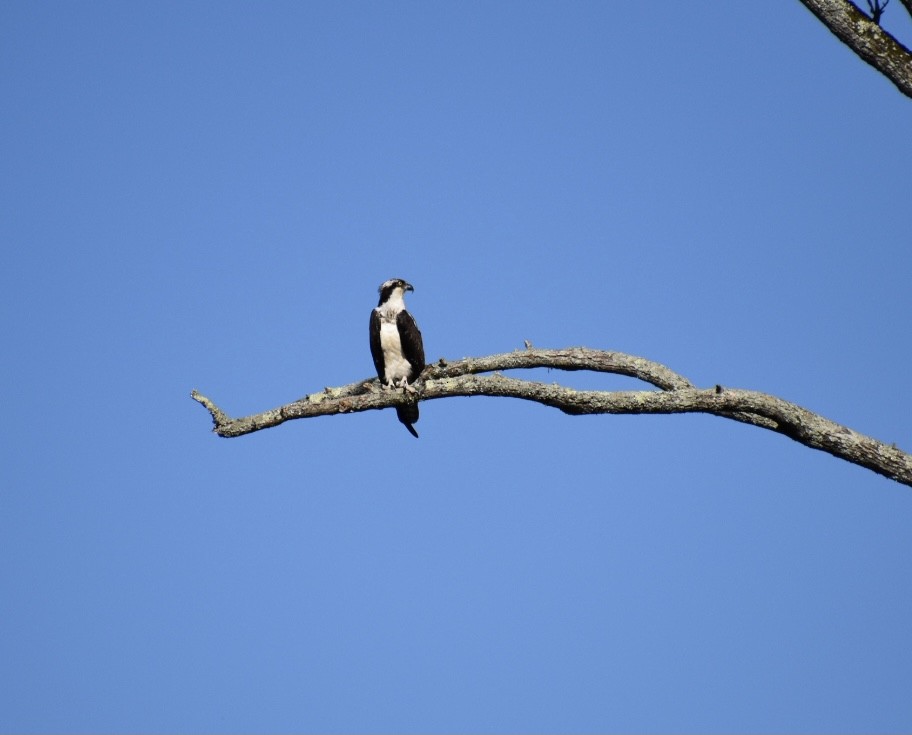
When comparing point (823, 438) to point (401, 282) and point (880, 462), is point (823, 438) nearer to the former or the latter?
point (880, 462)

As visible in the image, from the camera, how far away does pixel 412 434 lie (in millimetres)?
8836

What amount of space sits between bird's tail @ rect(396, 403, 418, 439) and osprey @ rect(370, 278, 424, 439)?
2.49ft

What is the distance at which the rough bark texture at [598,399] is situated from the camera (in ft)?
19.9

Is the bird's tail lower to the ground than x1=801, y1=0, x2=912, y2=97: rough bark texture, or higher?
lower

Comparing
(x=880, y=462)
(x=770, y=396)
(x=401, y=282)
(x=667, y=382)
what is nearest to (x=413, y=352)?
(x=401, y=282)

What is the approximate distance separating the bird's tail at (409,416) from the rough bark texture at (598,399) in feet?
1.58

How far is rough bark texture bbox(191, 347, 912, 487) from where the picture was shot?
608 cm

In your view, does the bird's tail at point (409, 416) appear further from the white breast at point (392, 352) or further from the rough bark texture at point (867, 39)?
the rough bark texture at point (867, 39)

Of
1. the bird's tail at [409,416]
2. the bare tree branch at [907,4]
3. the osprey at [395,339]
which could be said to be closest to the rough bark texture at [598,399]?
the bird's tail at [409,416]

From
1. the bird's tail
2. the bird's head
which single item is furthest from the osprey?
the bird's tail

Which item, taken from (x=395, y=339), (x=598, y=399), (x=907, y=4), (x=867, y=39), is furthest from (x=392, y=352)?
(x=907, y=4)

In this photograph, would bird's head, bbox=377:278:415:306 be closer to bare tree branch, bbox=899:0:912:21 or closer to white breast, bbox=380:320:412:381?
white breast, bbox=380:320:412:381

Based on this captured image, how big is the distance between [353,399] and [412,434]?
5.79 ft

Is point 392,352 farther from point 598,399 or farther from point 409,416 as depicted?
point 598,399
